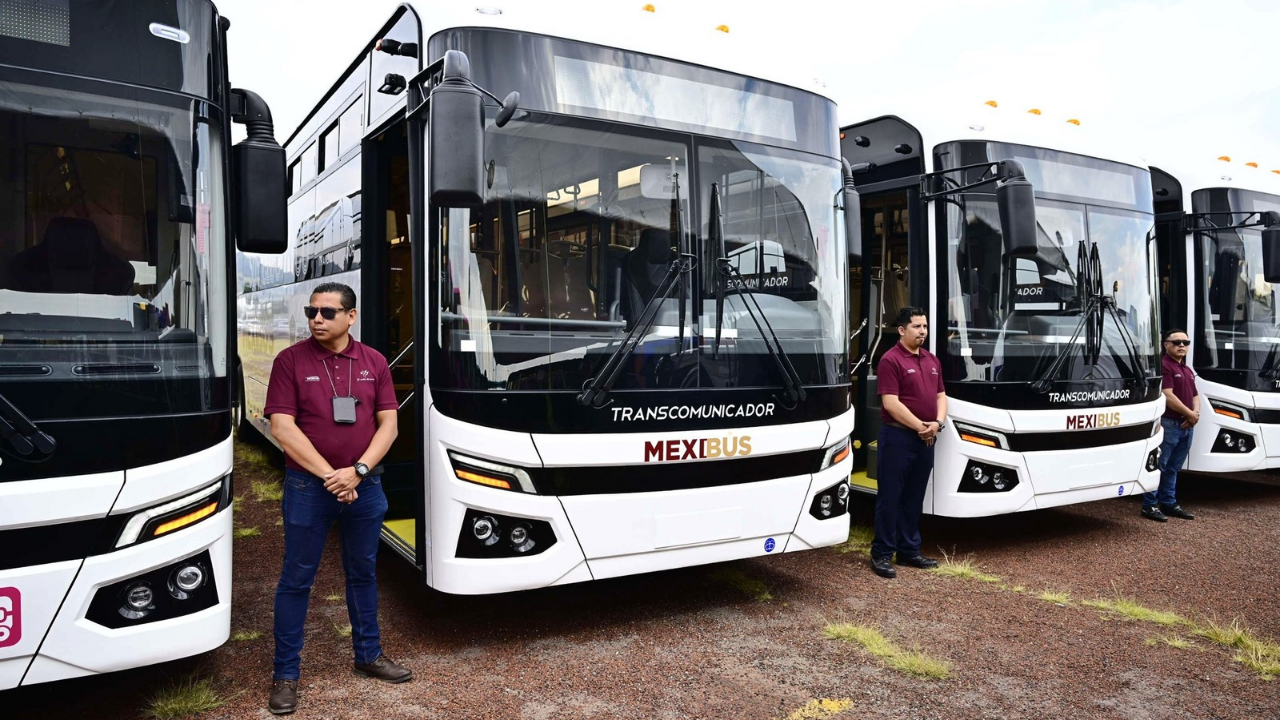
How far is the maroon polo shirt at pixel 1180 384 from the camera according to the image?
824 cm

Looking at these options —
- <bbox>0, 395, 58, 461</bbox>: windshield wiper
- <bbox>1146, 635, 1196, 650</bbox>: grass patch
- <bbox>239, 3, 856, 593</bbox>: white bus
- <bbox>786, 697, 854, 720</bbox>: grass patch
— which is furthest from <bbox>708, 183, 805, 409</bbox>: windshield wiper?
<bbox>0, 395, 58, 461</bbox>: windshield wiper

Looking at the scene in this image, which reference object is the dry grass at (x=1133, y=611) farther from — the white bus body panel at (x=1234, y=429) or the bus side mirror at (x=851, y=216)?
the white bus body panel at (x=1234, y=429)

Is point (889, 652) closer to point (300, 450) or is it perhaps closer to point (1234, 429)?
point (300, 450)

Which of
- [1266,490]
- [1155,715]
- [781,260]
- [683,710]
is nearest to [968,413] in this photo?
[781,260]

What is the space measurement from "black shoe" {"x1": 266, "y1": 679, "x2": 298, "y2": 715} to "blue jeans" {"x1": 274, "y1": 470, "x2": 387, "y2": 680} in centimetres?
3

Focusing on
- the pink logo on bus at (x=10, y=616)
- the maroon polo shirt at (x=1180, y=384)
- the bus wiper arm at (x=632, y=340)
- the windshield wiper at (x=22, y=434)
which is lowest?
the pink logo on bus at (x=10, y=616)

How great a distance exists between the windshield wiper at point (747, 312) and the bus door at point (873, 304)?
2.50m

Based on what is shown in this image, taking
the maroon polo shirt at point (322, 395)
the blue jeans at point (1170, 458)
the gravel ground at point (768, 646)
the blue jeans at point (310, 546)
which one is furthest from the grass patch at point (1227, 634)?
the maroon polo shirt at point (322, 395)

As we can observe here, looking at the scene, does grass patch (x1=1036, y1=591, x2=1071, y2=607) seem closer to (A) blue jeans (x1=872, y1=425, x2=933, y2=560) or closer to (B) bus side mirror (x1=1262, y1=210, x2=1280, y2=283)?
(A) blue jeans (x1=872, y1=425, x2=933, y2=560)

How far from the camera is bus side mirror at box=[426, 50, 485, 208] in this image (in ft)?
13.3

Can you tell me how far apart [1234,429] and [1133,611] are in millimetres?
4089

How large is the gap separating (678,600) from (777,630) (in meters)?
0.72

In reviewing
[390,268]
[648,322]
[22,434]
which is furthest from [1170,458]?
[22,434]

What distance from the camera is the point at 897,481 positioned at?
21.2ft
